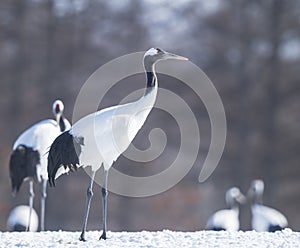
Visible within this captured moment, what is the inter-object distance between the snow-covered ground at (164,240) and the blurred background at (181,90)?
16.8 metres

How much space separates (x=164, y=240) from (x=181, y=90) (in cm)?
2028

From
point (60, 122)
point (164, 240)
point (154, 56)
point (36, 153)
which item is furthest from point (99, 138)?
point (60, 122)

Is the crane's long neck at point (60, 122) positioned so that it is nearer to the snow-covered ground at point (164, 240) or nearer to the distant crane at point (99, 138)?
the snow-covered ground at point (164, 240)

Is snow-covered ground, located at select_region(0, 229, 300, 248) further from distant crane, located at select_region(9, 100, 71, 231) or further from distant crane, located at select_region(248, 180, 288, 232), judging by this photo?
distant crane, located at select_region(248, 180, 288, 232)

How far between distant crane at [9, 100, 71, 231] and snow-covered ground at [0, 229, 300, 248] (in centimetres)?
374

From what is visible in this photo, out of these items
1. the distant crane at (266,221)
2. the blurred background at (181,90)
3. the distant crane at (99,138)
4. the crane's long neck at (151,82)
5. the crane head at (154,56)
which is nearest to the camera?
the distant crane at (99,138)

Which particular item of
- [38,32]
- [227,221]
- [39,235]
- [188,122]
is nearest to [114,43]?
Result: [38,32]

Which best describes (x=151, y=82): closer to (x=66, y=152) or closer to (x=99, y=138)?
(x=99, y=138)

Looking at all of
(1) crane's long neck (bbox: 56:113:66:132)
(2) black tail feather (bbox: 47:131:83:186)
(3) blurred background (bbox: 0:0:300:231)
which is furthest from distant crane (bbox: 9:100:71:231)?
(3) blurred background (bbox: 0:0:300:231)

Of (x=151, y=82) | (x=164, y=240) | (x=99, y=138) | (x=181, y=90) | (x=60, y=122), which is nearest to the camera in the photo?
(x=164, y=240)

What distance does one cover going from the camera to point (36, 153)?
15.3m

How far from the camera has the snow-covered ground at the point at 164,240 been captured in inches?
408

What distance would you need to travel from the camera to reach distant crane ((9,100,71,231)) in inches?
602

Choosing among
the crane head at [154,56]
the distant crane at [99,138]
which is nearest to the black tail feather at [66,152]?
the distant crane at [99,138]
